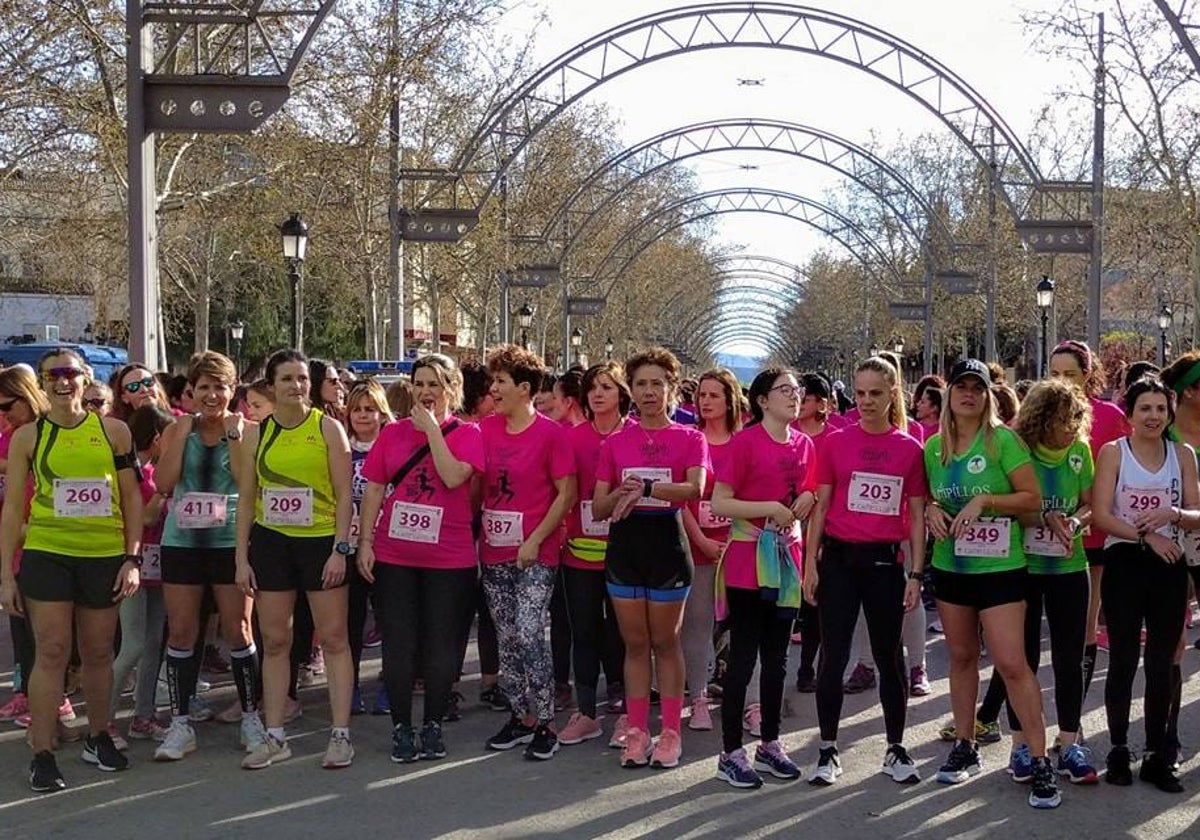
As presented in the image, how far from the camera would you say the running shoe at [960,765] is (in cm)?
625

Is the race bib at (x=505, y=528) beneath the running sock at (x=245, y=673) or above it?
above

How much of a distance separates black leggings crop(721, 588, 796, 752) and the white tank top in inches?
60.1

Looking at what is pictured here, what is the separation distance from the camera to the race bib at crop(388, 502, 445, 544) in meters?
6.50

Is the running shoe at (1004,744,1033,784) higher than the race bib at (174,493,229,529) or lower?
lower

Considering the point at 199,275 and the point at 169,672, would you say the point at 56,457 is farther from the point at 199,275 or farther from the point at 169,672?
the point at 199,275

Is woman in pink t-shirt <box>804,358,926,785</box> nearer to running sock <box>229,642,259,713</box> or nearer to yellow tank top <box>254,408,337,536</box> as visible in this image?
yellow tank top <box>254,408,337,536</box>

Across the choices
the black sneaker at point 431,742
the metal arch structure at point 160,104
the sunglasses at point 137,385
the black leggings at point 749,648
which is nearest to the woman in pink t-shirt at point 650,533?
the black leggings at point 749,648

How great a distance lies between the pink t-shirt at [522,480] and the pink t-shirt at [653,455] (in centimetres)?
26

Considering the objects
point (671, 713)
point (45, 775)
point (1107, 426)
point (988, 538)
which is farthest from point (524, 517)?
point (1107, 426)

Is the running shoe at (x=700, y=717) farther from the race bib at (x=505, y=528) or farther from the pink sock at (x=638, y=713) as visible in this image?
the race bib at (x=505, y=528)

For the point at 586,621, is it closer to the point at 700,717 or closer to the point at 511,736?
the point at 511,736

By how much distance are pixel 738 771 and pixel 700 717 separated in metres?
1.06

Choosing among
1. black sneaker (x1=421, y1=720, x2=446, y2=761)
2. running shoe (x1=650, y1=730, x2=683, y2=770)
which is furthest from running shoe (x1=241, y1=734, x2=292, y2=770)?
running shoe (x1=650, y1=730, x2=683, y2=770)

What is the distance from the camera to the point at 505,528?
21.8 feet
